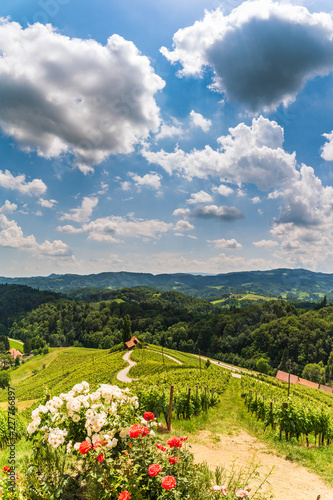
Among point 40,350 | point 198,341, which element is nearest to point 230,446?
point 198,341

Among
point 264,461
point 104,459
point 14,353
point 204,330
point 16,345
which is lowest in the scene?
point 16,345

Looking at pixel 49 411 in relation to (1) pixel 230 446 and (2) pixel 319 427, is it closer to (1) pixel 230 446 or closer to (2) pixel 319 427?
(1) pixel 230 446

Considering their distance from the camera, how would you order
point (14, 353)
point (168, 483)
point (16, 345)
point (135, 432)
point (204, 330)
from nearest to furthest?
point (168, 483) < point (135, 432) < point (14, 353) < point (204, 330) < point (16, 345)

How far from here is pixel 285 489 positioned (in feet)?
22.8

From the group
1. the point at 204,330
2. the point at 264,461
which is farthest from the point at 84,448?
the point at 204,330

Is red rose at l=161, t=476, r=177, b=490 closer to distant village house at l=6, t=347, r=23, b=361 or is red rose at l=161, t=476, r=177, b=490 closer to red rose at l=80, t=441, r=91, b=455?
red rose at l=80, t=441, r=91, b=455

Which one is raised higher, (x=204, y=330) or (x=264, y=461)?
(x=264, y=461)

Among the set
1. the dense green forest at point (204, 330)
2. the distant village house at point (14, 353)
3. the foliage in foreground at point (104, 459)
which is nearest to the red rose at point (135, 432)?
the foliage in foreground at point (104, 459)

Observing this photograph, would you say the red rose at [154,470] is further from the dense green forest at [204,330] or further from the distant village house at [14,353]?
the distant village house at [14,353]

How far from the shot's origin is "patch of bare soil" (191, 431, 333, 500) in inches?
271

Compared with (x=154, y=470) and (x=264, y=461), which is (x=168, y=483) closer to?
(x=154, y=470)

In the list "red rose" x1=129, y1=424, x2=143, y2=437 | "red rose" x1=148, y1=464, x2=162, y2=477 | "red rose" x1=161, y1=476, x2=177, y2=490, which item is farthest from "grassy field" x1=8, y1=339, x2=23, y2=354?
"red rose" x1=161, y1=476, x2=177, y2=490

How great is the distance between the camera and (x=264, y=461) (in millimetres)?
9062

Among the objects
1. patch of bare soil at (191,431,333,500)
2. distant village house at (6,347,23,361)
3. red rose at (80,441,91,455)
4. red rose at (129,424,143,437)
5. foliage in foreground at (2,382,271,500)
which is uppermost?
red rose at (129,424,143,437)
